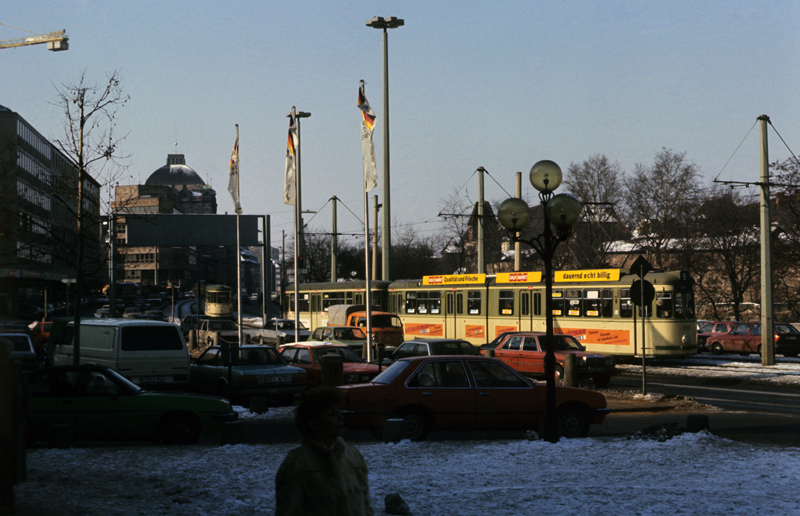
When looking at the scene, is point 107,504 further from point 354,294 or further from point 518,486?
point 354,294

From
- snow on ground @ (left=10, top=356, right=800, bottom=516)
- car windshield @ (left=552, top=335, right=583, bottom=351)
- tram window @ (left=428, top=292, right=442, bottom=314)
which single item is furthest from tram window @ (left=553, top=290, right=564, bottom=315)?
snow on ground @ (left=10, top=356, right=800, bottom=516)

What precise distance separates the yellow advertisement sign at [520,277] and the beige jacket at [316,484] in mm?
28876

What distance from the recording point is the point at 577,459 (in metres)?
10.8

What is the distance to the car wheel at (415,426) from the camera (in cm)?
1302

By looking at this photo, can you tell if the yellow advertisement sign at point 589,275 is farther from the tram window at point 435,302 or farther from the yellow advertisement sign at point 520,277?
the tram window at point 435,302

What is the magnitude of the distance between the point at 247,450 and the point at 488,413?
3672mm

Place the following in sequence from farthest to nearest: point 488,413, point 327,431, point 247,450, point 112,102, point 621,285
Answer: point 621,285 < point 112,102 < point 488,413 < point 247,450 < point 327,431

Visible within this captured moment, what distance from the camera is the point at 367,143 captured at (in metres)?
25.9

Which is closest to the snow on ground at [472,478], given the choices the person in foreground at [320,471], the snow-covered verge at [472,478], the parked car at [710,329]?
the snow-covered verge at [472,478]

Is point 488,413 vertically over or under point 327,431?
under

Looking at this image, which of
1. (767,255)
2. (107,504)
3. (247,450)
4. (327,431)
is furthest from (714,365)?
(327,431)

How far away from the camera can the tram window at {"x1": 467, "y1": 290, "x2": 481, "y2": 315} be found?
1394 inches

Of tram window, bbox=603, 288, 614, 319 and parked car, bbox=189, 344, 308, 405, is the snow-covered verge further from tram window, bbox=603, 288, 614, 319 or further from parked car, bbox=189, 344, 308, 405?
tram window, bbox=603, 288, 614, 319

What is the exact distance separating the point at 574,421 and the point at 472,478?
4.46 m
